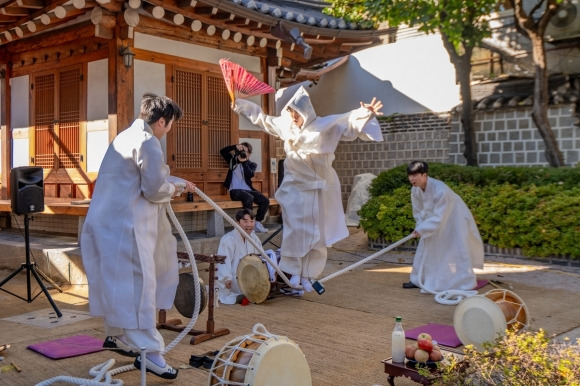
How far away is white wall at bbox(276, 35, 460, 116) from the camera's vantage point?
45.9 ft

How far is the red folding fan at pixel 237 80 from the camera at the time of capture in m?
6.83

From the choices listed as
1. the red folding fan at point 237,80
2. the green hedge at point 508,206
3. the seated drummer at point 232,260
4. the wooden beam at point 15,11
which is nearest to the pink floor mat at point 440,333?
the seated drummer at point 232,260

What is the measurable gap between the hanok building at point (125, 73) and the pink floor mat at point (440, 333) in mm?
5208

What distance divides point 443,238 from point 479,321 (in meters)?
2.78

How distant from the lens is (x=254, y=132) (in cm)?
1052

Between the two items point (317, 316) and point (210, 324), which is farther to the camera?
point (317, 316)

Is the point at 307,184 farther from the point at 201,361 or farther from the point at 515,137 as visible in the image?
the point at 515,137

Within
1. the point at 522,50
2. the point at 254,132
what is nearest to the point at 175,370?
the point at 254,132

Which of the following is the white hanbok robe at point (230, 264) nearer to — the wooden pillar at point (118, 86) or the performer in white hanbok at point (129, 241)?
the performer in white hanbok at point (129, 241)

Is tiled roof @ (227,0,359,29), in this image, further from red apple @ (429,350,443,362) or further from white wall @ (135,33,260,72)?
red apple @ (429,350,443,362)

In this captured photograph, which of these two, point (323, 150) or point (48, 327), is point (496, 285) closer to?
point (323, 150)

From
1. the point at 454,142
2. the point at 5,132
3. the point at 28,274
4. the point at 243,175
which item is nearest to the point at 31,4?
the point at 5,132

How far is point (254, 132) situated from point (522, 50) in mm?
6543

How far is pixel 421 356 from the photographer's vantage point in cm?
355
